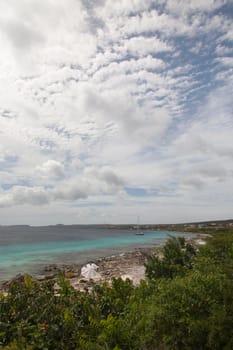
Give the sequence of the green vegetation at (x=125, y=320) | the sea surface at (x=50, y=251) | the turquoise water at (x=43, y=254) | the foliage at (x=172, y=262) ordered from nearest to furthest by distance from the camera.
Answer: the green vegetation at (x=125, y=320)
the foliage at (x=172, y=262)
the turquoise water at (x=43, y=254)
the sea surface at (x=50, y=251)

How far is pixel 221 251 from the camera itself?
1280 cm

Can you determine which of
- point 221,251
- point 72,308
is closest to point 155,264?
point 221,251

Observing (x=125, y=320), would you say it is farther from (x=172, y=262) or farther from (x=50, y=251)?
(x=50, y=251)

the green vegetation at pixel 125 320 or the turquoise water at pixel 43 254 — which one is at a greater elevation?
the green vegetation at pixel 125 320

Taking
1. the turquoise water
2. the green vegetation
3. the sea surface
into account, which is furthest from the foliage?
the green vegetation

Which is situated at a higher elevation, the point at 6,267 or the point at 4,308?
the point at 4,308

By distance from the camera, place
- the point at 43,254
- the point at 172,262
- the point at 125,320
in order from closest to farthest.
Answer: the point at 125,320 → the point at 172,262 → the point at 43,254

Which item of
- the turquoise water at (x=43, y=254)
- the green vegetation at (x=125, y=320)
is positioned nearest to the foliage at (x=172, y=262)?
the turquoise water at (x=43, y=254)

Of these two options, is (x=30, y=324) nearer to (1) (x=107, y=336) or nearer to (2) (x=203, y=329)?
(1) (x=107, y=336)

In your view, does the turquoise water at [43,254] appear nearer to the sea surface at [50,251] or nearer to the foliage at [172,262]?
the sea surface at [50,251]

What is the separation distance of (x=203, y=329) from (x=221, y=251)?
897cm

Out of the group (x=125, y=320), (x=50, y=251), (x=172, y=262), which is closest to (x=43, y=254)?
(x=50, y=251)

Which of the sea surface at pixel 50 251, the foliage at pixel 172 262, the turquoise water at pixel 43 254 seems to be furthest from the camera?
the sea surface at pixel 50 251

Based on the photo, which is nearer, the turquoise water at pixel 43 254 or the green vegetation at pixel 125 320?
the green vegetation at pixel 125 320
